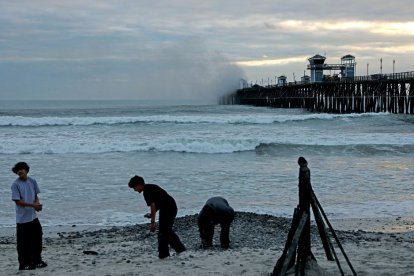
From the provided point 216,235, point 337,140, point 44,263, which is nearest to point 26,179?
point 44,263

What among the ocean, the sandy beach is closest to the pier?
the ocean

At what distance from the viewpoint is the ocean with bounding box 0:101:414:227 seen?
12.5 m

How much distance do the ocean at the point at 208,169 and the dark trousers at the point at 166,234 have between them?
3503 mm

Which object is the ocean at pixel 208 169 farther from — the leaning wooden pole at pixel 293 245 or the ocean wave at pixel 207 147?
the leaning wooden pole at pixel 293 245

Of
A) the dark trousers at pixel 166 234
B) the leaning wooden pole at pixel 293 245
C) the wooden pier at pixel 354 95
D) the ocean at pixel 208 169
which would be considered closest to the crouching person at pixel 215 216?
the dark trousers at pixel 166 234

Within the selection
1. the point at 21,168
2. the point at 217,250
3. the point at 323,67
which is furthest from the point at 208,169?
the point at 323,67

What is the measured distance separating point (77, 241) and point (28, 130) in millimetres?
31744

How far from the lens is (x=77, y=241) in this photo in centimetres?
929

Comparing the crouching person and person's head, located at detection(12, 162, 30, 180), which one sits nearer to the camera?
person's head, located at detection(12, 162, 30, 180)

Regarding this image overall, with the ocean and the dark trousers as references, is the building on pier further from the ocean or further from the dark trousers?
the dark trousers

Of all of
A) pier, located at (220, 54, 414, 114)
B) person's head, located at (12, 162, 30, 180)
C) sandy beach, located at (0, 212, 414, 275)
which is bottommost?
sandy beach, located at (0, 212, 414, 275)

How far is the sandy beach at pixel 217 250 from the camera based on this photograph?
6.98 m

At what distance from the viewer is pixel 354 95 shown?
176ft

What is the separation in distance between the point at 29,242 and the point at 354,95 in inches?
1953
